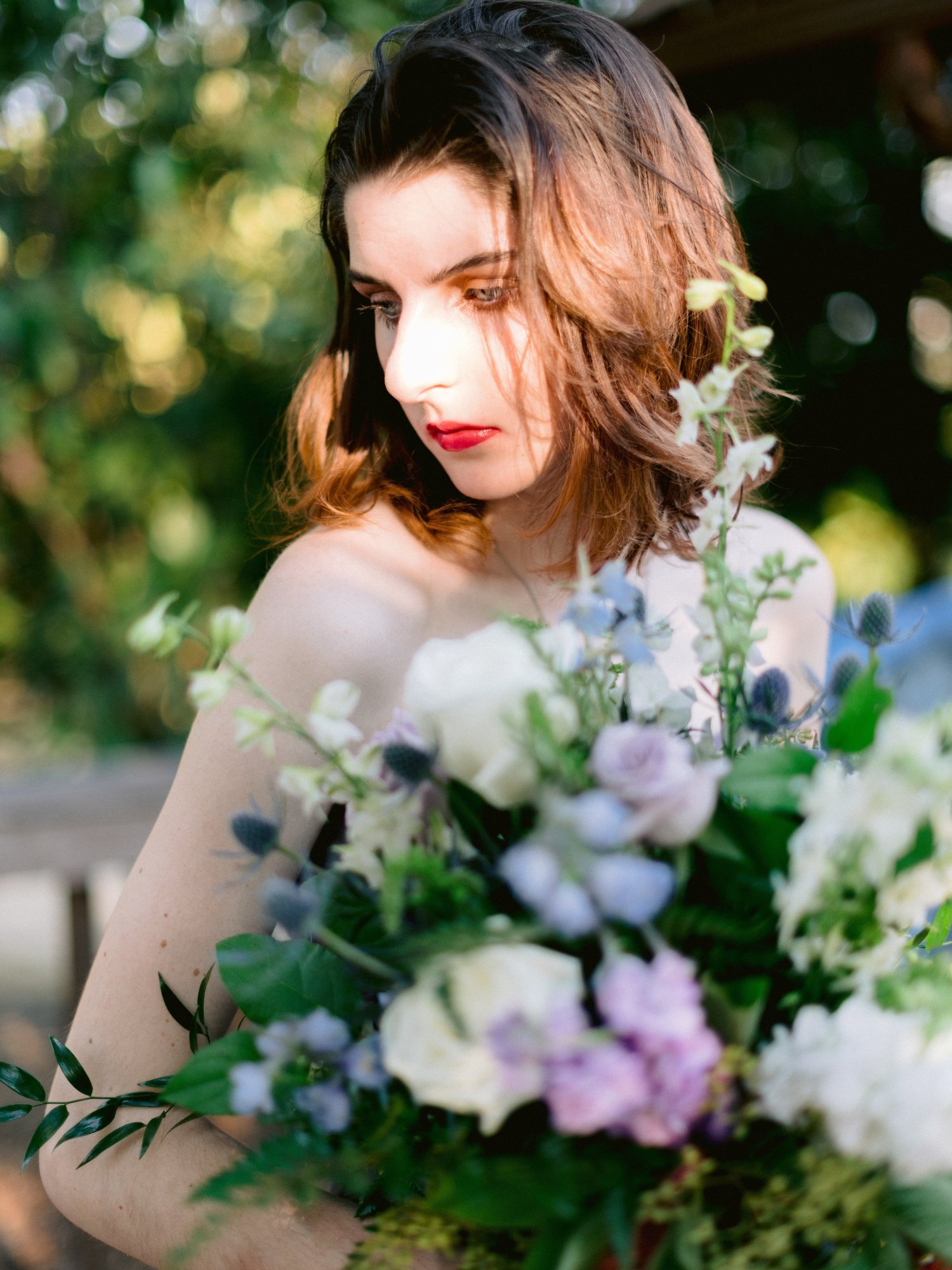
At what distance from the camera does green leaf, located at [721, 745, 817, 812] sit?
74 centimetres

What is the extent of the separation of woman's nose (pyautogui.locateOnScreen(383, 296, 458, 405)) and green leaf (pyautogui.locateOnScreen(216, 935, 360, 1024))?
0.66 meters

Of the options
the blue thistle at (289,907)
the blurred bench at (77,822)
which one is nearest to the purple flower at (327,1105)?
the blue thistle at (289,907)

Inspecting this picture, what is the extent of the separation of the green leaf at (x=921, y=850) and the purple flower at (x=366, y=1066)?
0.36 metres

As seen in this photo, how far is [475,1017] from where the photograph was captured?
61cm

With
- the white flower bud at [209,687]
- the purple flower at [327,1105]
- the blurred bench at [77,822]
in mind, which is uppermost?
the white flower bud at [209,687]

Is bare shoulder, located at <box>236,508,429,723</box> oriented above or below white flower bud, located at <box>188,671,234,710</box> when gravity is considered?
below

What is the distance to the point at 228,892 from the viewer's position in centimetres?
118

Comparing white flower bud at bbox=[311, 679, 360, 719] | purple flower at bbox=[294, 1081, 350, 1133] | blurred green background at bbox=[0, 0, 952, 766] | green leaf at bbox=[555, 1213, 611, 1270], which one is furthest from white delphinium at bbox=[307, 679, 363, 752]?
blurred green background at bbox=[0, 0, 952, 766]

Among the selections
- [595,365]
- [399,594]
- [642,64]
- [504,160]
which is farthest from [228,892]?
[642,64]

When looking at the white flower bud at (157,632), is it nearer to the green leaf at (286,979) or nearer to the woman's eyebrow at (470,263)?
the green leaf at (286,979)

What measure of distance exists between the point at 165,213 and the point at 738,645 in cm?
370

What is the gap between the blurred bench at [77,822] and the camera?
2.82 meters

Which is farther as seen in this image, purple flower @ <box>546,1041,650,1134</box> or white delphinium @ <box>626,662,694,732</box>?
white delphinium @ <box>626,662,694,732</box>

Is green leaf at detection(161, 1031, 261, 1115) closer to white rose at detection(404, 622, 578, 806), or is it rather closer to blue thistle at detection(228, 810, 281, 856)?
blue thistle at detection(228, 810, 281, 856)
